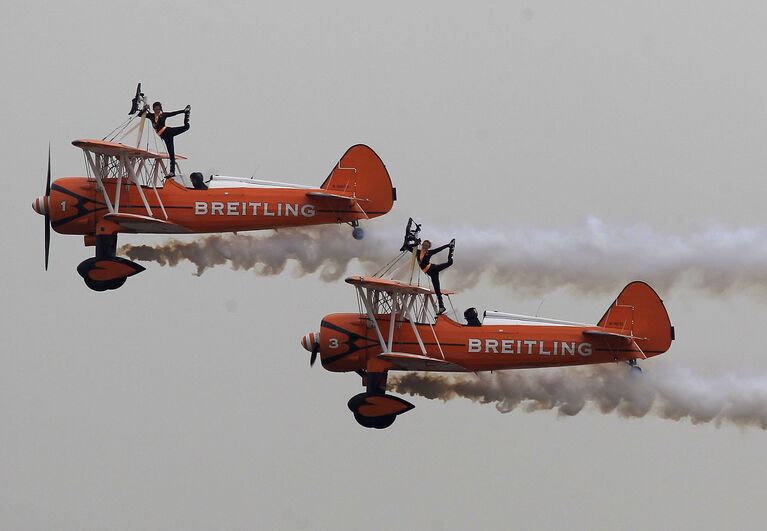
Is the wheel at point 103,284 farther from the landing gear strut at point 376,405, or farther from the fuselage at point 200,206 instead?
the landing gear strut at point 376,405

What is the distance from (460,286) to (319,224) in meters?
3.10

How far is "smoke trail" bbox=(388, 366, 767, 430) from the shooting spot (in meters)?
46.5

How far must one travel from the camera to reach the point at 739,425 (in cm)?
4641

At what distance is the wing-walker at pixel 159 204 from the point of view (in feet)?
157

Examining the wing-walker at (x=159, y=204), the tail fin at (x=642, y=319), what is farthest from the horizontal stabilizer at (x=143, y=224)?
the tail fin at (x=642, y=319)

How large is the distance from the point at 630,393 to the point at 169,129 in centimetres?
1069

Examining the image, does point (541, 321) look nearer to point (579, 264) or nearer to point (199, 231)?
point (579, 264)

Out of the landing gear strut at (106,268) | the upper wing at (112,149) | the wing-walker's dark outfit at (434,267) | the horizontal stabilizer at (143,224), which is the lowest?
the wing-walker's dark outfit at (434,267)

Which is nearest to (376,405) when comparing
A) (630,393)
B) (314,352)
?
(314,352)

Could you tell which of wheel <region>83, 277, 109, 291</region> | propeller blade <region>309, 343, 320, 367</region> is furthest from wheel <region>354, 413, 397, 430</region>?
wheel <region>83, 277, 109, 291</region>

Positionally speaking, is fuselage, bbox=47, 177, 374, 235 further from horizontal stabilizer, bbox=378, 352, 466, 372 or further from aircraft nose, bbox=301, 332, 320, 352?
horizontal stabilizer, bbox=378, 352, 466, 372

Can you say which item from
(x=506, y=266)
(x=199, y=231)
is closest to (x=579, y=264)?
(x=506, y=266)

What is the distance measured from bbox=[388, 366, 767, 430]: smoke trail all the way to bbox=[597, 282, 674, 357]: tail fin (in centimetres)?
92

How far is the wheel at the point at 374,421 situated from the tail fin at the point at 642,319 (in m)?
4.47
